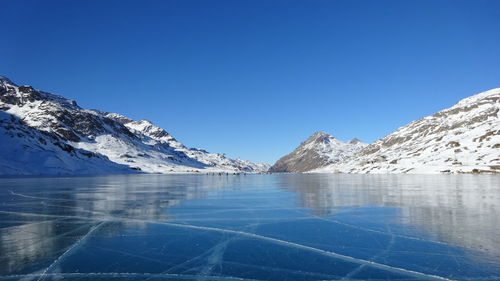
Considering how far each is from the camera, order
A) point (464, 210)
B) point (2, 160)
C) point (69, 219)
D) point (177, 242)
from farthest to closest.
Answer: point (2, 160)
point (464, 210)
point (69, 219)
point (177, 242)

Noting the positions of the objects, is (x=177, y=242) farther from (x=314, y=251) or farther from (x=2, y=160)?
(x=2, y=160)

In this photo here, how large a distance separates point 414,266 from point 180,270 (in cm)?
785

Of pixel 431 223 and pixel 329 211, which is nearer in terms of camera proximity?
pixel 431 223

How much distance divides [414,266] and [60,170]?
176 m

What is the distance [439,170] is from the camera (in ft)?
484

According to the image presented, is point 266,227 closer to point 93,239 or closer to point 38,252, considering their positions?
point 93,239

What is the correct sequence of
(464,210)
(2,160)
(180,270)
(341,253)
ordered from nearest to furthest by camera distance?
(180,270) < (341,253) < (464,210) < (2,160)

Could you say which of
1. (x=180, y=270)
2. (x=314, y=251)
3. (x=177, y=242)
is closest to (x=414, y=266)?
(x=314, y=251)

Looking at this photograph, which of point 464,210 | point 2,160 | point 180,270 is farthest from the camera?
point 2,160

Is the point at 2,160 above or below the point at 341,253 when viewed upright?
above

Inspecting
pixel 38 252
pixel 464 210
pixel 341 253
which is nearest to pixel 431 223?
pixel 464 210

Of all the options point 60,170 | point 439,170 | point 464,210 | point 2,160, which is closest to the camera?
point 464,210

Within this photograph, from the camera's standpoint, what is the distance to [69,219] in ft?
67.9

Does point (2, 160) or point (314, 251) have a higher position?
point (2, 160)
